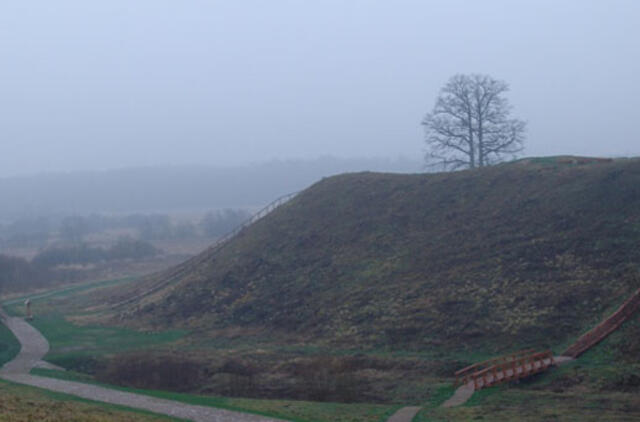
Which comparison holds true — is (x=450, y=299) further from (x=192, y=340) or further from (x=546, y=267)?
(x=192, y=340)

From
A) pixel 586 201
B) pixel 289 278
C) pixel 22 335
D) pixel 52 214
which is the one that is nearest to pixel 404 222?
pixel 289 278

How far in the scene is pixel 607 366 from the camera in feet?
70.1

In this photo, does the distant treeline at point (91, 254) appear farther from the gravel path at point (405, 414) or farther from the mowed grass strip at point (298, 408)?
the gravel path at point (405, 414)

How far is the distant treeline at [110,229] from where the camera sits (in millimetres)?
114625

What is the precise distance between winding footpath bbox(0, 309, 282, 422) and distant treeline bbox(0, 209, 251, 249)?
243 feet

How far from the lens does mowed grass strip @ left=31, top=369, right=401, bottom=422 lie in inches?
745

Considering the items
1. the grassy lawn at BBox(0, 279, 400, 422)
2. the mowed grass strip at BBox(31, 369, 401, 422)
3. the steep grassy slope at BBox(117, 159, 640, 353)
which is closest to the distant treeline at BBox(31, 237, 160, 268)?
the grassy lawn at BBox(0, 279, 400, 422)

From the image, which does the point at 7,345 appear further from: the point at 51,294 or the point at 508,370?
the point at 51,294

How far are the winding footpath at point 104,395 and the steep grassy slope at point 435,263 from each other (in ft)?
27.5

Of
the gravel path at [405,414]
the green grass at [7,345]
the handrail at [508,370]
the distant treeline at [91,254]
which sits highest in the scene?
the distant treeline at [91,254]

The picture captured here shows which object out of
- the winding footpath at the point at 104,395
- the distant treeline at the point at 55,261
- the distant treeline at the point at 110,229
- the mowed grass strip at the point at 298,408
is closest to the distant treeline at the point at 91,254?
the distant treeline at the point at 55,261

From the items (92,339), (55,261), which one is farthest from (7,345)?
(55,261)

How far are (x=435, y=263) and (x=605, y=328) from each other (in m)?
11.3

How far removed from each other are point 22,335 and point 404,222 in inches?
836
